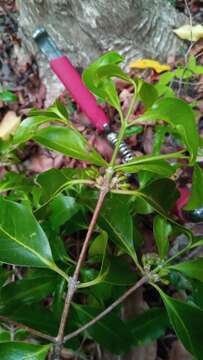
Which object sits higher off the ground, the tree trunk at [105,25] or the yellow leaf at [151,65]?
the tree trunk at [105,25]

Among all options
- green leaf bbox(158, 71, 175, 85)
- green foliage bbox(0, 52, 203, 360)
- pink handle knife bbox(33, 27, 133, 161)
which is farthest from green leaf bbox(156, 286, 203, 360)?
green leaf bbox(158, 71, 175, 85)

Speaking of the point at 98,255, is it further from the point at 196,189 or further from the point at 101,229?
the point at 196,189

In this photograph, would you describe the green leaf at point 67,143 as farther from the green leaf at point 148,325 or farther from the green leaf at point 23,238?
the green leaf at point 148,325

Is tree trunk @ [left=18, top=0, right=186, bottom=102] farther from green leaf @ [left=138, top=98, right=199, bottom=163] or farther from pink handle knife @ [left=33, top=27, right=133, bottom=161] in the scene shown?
green leaf @ [left=138, top=98, right=199, bottom=163]

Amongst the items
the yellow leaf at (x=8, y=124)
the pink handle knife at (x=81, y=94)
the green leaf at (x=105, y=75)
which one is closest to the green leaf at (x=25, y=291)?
the green leaf at (x=105, y=75)

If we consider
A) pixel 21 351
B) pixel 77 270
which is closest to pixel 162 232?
pixel 77 270
